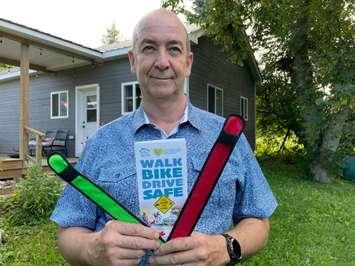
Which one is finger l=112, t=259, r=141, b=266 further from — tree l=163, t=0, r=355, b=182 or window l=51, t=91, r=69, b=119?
window l=51, t=91, r=69, b=119

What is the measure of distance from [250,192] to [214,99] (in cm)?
1290

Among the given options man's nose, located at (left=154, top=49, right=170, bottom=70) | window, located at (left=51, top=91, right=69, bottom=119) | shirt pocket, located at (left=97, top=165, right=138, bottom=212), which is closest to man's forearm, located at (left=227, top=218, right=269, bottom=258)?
shirt pocket, located at (left=97, top=165, right=138, bottom=212)

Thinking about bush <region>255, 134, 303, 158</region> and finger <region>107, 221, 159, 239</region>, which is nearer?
finger <region>107, 221, 159, 239</region>

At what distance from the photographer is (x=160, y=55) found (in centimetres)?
145

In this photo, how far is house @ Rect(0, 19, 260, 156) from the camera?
10719 millimetres

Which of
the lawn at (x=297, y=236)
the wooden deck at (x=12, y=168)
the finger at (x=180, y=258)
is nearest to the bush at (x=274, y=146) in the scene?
the lawn at (x=297, y=236)

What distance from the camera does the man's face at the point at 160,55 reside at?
1.44 meters

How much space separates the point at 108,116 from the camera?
41.1ft

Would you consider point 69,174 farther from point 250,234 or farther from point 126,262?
point 250,234

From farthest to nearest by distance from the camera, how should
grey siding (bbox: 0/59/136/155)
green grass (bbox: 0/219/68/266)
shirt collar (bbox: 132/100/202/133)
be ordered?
1. grey siding (bbox: 0/59/136/155)
2. green grass (bbox: 0/219/68/266)
3. shirt collar (bbox: 132/100/202/133)

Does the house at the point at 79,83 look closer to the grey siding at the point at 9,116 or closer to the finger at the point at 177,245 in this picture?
the grey siding at the point at 9,116

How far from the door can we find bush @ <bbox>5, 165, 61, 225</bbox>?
714 cm

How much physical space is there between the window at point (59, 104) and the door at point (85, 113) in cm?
63

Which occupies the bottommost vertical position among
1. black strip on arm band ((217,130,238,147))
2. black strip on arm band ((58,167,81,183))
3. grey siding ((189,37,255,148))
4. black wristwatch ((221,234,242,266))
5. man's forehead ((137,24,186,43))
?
black wristwatch ((221,234,242,266))
